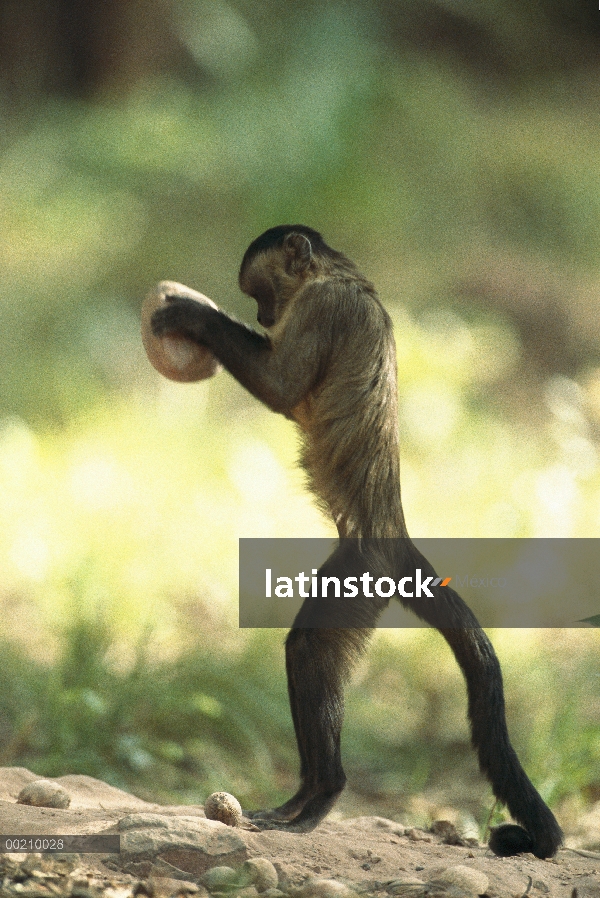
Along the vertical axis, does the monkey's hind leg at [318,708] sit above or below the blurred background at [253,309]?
below

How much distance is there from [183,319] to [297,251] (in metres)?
0.57

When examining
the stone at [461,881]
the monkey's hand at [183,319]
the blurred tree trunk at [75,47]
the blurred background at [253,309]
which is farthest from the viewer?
the blurred tree trunk at [75,47]

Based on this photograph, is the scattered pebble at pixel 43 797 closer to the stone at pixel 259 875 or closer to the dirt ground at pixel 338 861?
the dirt ground at pixel 338 861

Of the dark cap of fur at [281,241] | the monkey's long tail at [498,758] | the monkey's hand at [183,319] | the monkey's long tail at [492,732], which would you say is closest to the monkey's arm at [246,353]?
the monkey's hand at [183,319]

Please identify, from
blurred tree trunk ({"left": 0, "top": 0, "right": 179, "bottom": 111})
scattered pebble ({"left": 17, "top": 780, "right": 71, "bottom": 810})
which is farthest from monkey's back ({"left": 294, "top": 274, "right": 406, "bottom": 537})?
blurred tree trunk ({"left": 0, "top": 0, "right": 179, "bottom": 111})

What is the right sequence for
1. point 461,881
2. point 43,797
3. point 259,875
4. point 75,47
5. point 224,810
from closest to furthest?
point 259,875 < point 461,881 < point 224,810 < point 43,797 < point 75,47

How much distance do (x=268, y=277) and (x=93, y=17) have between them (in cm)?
568

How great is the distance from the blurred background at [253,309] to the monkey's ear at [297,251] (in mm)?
2248

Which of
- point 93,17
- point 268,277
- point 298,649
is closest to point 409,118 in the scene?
point 93,17

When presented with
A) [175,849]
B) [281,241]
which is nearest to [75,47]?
[281,241]

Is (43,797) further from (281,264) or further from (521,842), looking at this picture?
(281,264)

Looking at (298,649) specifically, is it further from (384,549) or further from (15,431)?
(15,431)

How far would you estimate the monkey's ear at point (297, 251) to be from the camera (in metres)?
3.94

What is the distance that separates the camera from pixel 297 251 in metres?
3.95
